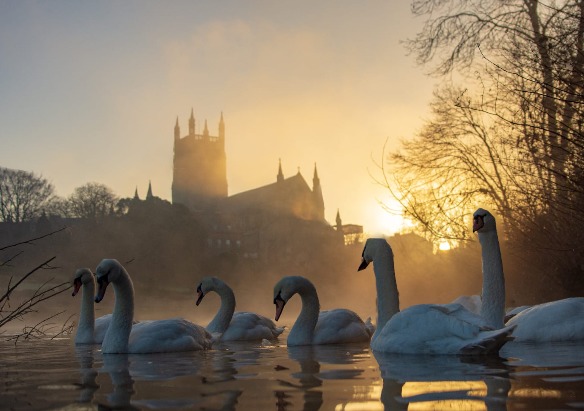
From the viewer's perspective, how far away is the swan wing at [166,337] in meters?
8.34

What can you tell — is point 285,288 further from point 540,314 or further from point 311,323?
point 540,314

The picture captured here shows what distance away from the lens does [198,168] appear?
150m

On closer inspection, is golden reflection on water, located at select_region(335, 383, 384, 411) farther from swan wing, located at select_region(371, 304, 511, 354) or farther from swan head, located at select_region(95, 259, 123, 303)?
swan head, located at select_region(95, 259, 123, 303)

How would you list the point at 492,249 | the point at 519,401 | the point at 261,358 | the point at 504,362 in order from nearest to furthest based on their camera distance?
1. the point at 519,401
2. the point at 504,362
3. the point at 261,358
4. the point at 492,249

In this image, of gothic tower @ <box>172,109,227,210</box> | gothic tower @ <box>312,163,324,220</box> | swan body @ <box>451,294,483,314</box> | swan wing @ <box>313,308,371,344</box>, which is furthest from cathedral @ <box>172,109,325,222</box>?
A: swan wing @ <box>313,308,371,344</box>

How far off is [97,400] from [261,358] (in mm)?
3424

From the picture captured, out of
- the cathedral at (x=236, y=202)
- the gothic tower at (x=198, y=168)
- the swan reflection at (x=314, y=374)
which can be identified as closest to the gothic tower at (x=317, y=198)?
the cathedral at (x=236, y=202)

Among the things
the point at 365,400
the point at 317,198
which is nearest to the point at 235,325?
the point at 365,400

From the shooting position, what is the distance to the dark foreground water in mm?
3678

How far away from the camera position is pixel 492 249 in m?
7.94

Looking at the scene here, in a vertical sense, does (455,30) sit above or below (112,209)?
below

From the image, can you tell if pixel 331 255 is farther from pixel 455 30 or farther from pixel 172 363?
pixel 172 363

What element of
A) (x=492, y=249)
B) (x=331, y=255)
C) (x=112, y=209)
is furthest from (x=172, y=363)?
(x=331, y=255)

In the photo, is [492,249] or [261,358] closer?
[261,358]
